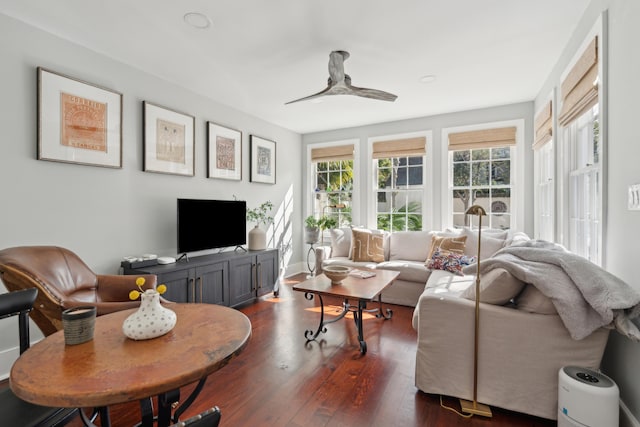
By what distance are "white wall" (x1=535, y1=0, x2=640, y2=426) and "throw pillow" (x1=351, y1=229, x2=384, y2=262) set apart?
8.93 ft

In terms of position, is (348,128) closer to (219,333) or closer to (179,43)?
(179,43)

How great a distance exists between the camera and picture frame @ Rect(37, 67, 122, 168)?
8.08 ft

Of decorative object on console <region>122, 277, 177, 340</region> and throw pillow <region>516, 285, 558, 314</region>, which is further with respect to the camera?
throw pillow <region>516, 285, 558, 314</region>

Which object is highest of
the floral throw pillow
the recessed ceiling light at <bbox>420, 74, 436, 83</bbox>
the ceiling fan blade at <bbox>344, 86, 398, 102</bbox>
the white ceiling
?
the recessed ceiling light at <bbox>420, 74, 436, 83</bbox>

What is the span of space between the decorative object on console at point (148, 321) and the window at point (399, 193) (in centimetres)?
429

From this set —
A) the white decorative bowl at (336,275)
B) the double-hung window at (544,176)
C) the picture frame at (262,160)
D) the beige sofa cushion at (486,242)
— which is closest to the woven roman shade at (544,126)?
the double-hung window at (544,176)

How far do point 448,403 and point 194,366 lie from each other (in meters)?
1.74

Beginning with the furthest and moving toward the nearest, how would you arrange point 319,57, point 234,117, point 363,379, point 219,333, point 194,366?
point 234,117
point 319,57
point 363,379
point 219,333
point 194,366

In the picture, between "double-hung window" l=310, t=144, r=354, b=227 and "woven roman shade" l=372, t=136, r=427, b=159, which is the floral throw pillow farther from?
"double-hung window" l=310, t=144, r=354, b=227

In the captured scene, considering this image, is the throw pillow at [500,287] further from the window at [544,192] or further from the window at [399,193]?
the window at [399,193]

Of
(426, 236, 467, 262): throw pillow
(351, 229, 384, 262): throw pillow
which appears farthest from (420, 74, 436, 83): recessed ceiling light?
(351, 229, 384, 262): throw pillow

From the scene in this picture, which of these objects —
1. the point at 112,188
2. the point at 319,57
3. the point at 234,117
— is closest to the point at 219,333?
the point at 112,188

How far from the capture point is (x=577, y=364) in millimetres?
1713

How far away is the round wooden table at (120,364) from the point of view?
0.87 m
